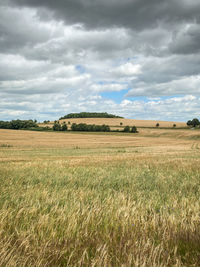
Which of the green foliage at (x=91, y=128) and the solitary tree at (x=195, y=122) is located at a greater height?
the solitary tree at (x=195, y=122)

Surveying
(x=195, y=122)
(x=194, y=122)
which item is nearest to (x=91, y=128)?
(x=194, y=122)

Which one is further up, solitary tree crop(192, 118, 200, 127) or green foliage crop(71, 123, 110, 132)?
solitary tree crop(192, 118, 200, 127)

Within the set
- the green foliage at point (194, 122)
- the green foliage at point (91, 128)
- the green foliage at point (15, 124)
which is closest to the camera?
the green foliage at point (91, 128)

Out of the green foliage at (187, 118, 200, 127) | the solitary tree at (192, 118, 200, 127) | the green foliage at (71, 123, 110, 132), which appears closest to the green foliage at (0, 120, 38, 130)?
the green foliage at (71, 123, 110, 132)

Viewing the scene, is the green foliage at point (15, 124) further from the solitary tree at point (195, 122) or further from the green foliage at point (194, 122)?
the solitary tree at point (195, 122)

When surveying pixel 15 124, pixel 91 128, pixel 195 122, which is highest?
pixel 195 122

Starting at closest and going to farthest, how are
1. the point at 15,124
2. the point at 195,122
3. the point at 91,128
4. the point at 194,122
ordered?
the point at 15,124, the point at 91,128, the point at 195,122, the point at 194,122

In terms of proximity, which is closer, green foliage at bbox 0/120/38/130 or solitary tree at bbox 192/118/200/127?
green foliage at bbox 0/120/38/130

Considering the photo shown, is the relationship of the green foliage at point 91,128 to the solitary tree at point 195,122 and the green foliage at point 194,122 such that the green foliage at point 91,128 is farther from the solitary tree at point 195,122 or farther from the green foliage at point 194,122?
the solitary tree at point 195,122

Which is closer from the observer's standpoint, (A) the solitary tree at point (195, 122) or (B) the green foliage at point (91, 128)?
(B) the green foliage at point (91, 128)

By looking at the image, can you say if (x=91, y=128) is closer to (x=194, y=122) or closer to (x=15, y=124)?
(x=15, y=124)

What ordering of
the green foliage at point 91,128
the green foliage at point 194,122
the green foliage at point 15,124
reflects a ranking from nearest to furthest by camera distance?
the green foliage at point 91,128, the green foliage at point 15,124, the green foliage at point 194,122

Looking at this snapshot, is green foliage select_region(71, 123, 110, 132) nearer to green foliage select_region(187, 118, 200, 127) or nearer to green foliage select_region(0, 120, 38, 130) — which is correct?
green foliage select_region(0, 120, 38, 130)

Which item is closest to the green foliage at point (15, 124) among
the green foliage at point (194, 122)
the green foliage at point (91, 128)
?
the green foliage at point (91, 128)
